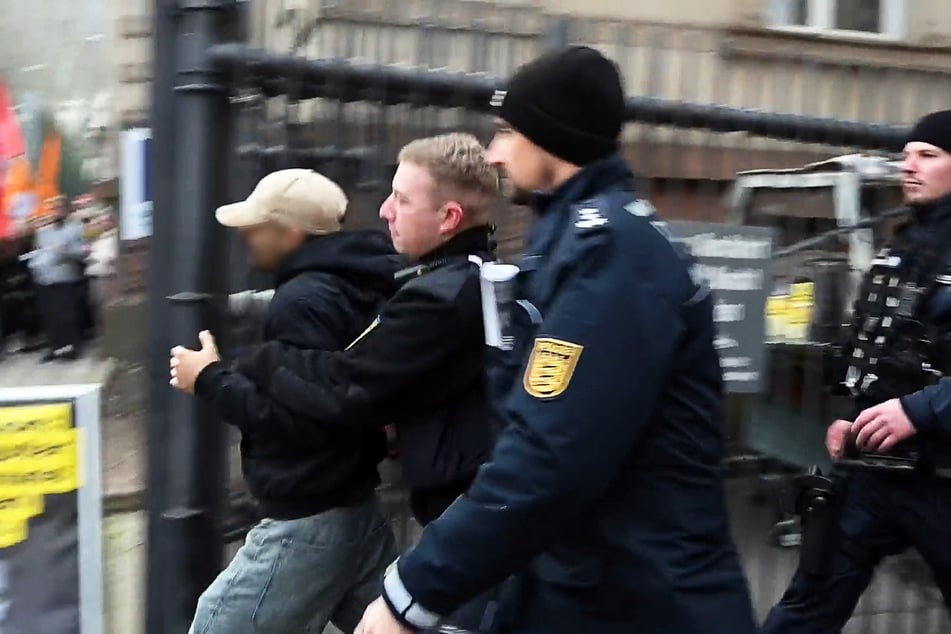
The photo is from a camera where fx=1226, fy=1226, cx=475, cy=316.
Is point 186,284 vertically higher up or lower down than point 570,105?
lower down

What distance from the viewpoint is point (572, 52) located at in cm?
217

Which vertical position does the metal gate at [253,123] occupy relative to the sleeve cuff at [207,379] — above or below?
above

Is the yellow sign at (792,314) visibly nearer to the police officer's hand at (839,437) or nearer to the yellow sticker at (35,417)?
the police officer's hand at (839,437)

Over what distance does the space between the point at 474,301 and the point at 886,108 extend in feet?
9.72

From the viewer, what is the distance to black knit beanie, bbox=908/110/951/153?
3.49 metres

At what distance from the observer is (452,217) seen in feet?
8.98

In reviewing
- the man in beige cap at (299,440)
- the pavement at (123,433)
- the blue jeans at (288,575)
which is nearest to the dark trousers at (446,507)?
the man in beige cap at (299,440)

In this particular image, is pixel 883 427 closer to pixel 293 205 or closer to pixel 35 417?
Answer: pixel 293 205

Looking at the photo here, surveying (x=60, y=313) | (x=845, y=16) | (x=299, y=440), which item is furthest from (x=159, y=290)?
(x=845, y=16)

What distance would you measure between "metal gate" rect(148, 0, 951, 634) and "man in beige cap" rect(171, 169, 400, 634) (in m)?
0.14

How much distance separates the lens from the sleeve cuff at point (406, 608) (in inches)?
79.0

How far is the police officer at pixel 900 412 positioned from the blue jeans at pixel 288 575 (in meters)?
1.36

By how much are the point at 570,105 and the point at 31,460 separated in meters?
1.77

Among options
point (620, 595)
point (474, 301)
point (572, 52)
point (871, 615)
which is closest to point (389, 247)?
point (474, 301)
